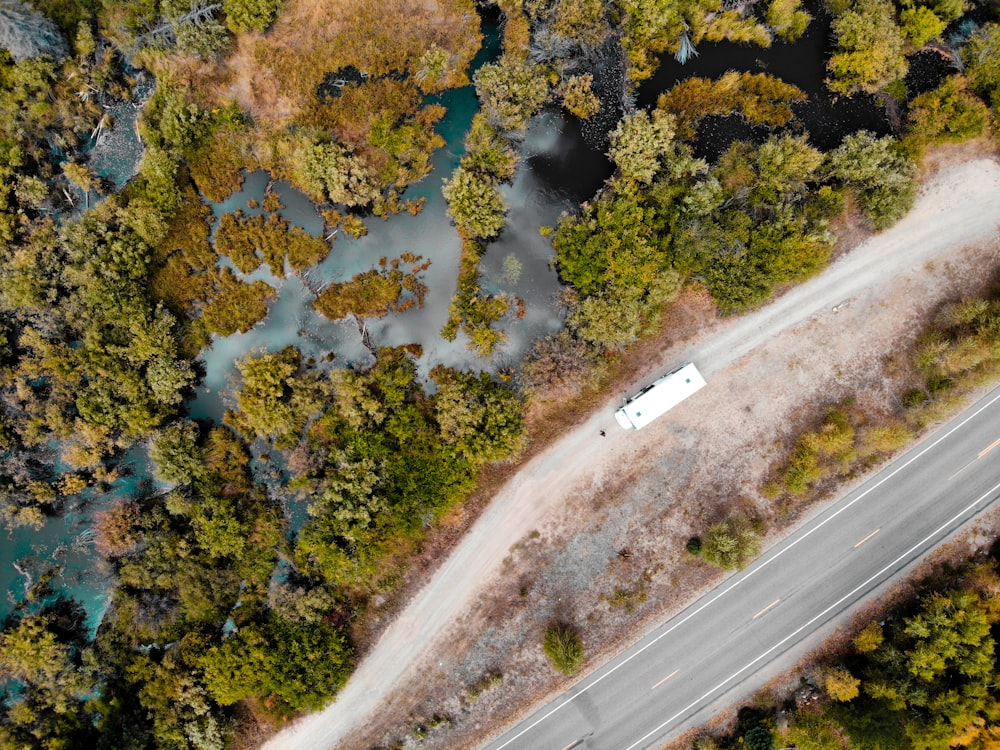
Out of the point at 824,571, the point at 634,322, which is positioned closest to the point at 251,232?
the point at 634,322

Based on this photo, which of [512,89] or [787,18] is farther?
[787,18]

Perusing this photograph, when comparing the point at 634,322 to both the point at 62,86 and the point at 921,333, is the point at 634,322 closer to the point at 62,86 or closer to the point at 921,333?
the point at 921,333

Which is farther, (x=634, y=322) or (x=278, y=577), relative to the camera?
(x=278, y=577)

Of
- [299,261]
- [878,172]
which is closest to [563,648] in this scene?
[299,261]

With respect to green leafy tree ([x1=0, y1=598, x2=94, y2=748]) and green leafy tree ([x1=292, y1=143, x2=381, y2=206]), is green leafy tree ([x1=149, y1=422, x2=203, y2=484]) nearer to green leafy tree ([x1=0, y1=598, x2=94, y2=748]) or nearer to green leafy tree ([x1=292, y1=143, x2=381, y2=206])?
green leafy tree ([x1=0, y1=598, x2=94, y2=748])

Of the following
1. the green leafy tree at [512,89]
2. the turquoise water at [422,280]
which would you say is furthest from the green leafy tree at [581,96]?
the turquoise water at [422,280]

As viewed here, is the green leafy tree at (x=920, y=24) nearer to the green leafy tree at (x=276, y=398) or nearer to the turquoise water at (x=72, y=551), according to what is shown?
the green leafy tree at (x=276, y=398)

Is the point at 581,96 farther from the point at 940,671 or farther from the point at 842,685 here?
the point at 940,671
